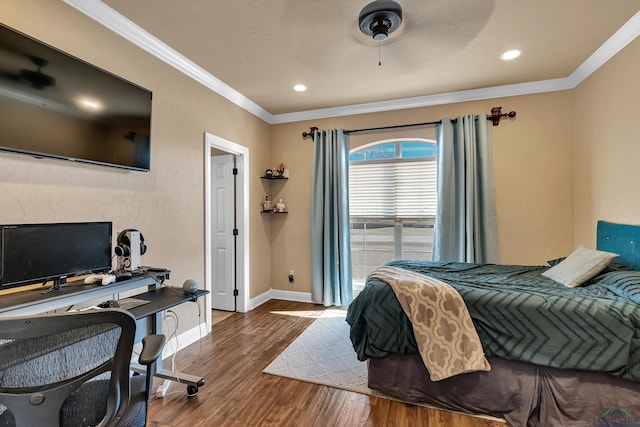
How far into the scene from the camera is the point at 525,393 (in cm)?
180

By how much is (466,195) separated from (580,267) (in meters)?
1.39

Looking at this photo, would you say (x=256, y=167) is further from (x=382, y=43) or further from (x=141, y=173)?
(x=382, y=43)

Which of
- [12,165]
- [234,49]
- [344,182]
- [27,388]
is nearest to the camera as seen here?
[27,388]

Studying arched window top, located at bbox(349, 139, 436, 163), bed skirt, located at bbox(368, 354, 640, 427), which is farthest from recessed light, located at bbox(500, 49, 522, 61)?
bed skirt, located at bbox(368, 354, 640, 427)

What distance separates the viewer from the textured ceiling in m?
2.09

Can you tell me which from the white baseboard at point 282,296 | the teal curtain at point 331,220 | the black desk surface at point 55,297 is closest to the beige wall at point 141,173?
the black desk surface at point 55,297

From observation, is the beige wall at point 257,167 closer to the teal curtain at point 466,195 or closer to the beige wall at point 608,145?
the beige wall at point 608,145

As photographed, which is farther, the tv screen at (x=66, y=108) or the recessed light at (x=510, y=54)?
the recessed light at (x=510, y=54)

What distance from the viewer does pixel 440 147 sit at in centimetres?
363

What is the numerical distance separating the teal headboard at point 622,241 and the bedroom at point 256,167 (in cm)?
9

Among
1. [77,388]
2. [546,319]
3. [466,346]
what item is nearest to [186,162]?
[77,388]

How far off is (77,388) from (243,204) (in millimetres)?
2931

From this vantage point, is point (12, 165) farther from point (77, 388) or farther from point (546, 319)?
point (546, 319)

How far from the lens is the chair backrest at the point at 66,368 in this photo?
900 millimetres
